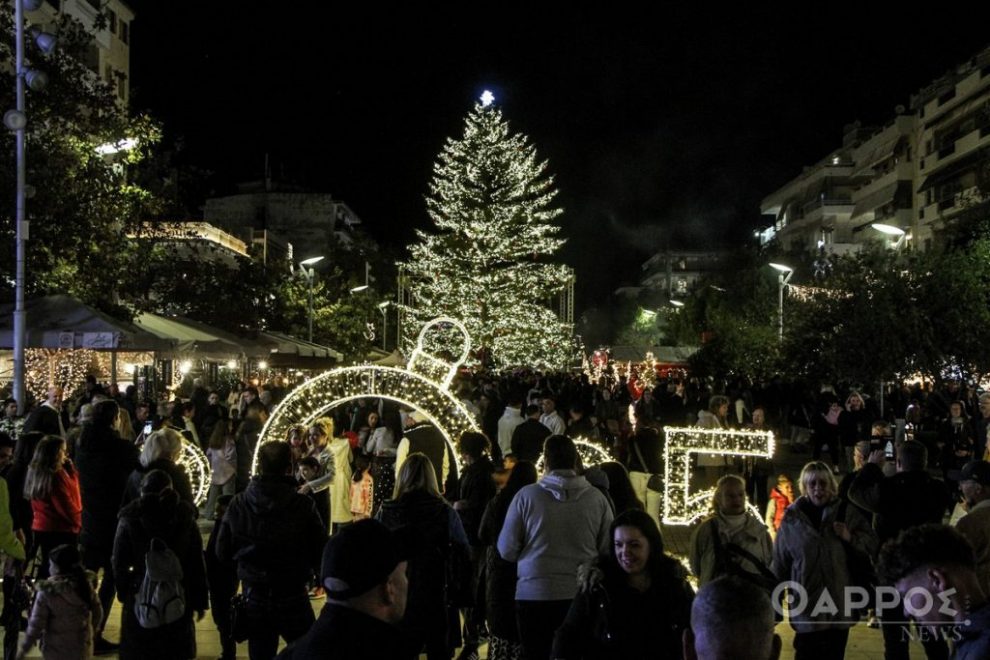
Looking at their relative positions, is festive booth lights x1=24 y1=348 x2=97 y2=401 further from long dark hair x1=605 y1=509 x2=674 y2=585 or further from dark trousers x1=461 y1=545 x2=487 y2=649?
long dark hair x1=605 y1=509 x2=674 y2=585

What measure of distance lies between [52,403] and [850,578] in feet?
33.2

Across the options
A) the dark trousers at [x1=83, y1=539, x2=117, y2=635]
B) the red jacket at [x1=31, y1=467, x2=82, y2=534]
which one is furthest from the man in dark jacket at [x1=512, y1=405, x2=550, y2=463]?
the red jacket at [x1=31, y1=467, x2=82, y2=534]

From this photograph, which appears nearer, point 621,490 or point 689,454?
point 621,490

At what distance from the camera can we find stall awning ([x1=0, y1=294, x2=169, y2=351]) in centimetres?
1535

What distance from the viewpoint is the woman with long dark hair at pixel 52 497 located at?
7.52 metres

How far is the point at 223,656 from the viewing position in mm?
6961

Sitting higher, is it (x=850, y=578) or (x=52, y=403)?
(x=52, y=403)

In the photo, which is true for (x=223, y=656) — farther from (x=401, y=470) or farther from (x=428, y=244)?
(x=428, y=244)

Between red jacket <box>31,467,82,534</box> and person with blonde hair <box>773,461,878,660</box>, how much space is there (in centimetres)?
523

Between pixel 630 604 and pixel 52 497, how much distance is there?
5.15 metres

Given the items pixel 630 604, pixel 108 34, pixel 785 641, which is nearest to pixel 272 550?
pixel 630 604

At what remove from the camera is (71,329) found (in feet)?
51.7

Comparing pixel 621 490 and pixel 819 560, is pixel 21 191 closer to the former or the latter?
pixel 621 490

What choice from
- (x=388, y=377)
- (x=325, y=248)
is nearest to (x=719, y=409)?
(x=388, y=377)
